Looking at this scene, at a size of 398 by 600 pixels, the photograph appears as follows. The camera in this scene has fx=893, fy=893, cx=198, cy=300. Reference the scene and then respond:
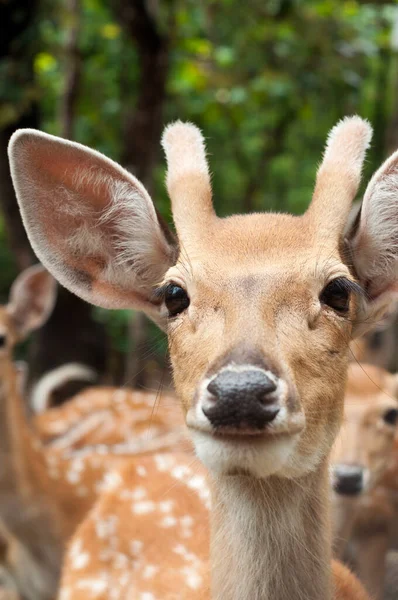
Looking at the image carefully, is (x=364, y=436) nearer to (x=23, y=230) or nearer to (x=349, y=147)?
(x=349, y=147)

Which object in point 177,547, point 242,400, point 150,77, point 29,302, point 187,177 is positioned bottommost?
point 177,547

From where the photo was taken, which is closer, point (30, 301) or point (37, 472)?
point (37, 472)

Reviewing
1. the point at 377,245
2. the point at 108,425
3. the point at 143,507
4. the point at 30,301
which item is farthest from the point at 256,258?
the point at 108,425

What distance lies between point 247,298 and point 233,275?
91 mm

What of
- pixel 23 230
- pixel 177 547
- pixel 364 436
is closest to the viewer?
pixel 177 547

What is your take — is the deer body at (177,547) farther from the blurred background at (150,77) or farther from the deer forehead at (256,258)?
the blurred background at (150,77)

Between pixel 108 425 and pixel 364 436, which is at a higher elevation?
pixel 364 436

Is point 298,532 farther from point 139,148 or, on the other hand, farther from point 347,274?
point 139,148

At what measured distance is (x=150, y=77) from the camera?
21.5ft

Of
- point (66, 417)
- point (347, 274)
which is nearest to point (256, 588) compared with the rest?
point (347, 274)

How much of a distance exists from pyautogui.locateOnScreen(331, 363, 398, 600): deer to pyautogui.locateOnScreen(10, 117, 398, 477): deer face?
1.41 metres

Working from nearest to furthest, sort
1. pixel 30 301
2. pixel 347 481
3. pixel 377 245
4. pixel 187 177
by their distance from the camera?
pixel 377 245
pixel 187 177
pixel 347 481
pixel 30 301

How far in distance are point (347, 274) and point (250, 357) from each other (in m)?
0.44

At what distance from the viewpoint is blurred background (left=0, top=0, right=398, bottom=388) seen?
20.4 ft
